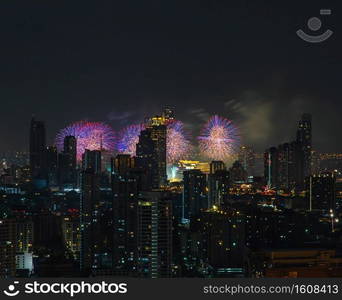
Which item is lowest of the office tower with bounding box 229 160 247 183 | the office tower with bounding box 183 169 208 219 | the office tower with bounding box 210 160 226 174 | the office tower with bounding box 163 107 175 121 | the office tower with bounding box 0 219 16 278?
the office tower with bounding box 0 219 16 278

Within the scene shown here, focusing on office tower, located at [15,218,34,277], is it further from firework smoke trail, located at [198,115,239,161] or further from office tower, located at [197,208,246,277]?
firework smoke trail, located at [198,115,239,161]

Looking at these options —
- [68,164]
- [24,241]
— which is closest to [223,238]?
[68,164]

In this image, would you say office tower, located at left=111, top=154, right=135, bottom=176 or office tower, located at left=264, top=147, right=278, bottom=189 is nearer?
office tower, located at left=264, top=147, right=278, bottom=189

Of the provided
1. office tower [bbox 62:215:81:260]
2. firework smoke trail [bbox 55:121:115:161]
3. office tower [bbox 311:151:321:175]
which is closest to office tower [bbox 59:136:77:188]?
firework smoke trail [bbox 55:121:115:161]

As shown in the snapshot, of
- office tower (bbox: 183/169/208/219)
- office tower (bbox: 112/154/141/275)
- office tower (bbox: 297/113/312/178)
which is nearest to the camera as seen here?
office tower (bbox: 297/113/312/178)

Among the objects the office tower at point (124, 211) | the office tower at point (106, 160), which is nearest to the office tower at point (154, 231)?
the office tower at point (124, 211)

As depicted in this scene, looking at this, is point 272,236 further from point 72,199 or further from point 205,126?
point 72,199
